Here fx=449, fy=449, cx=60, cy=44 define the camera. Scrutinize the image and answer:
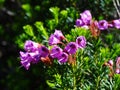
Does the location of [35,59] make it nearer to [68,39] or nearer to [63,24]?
[68,39]

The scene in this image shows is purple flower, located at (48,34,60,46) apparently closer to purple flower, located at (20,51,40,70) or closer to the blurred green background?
purple flower, located at (20,51,40,70)

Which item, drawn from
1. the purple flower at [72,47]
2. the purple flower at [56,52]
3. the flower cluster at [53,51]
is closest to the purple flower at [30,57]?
the flower cluster at [53,51]

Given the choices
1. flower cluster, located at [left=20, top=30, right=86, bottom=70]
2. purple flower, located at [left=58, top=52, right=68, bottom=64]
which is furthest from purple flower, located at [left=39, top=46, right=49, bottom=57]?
purple flower, located at [left=58, top=52, right=68, bottom=64]

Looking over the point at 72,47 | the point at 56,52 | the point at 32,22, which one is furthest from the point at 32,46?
the point at 32,22

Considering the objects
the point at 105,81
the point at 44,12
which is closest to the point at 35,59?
the point at 105,81

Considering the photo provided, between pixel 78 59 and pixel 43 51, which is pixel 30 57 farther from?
pixel 78 59

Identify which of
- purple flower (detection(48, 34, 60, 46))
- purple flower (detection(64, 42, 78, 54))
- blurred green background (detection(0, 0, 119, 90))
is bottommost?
blurred green background (detection(0, 0, 119, 90))
